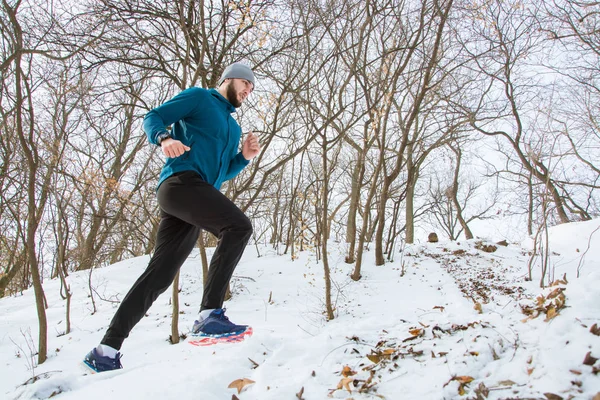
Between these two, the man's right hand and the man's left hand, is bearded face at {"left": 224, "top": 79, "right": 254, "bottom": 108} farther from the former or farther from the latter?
the man's right hand

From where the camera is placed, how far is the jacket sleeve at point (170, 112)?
195 cm

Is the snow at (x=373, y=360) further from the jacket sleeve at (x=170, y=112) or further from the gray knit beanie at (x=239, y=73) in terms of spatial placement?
the gray knit beanie at (x=239, y=73)

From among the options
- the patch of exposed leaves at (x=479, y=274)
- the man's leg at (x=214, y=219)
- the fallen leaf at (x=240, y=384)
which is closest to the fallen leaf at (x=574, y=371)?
the fallen leaf at (x=240, y=384)

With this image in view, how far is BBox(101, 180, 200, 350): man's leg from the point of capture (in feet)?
6.46

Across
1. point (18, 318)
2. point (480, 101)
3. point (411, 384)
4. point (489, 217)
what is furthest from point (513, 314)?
point (489, 217)

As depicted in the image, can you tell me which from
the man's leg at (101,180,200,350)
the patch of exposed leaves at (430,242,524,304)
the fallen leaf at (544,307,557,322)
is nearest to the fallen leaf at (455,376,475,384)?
the fallen leaf at (544,307,557,322)

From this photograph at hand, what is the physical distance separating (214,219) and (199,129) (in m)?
Answer: 0.61

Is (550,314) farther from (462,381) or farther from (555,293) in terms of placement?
(462,381)

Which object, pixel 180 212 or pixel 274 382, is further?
pixel 180 212

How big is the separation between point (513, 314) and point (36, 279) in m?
4.74

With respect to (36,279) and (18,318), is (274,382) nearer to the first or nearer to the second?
(36,279)

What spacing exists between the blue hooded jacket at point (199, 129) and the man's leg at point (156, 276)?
0.69 ft

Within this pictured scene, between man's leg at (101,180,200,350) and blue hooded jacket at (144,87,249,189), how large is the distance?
209 mm

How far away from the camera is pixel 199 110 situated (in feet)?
7.10
